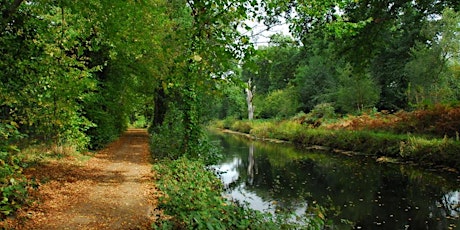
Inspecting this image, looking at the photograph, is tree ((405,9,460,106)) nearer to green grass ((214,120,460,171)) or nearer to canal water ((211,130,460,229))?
green grass ((214,120,460,171))

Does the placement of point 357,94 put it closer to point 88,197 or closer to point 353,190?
point 353,190

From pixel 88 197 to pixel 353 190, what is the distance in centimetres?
738

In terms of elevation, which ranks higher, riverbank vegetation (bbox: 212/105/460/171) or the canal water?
riverbank vegetation (bbox: 212/105/460/171)

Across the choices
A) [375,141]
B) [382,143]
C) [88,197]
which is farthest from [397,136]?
[88,197]

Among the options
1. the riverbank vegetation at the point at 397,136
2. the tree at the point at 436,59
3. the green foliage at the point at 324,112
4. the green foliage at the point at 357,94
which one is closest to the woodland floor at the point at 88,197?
the riverbank vegetation at the point at 397,136

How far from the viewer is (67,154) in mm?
10867

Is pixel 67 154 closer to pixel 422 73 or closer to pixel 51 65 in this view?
pixel 51 65

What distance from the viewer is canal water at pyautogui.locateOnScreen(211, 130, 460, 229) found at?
7590mm

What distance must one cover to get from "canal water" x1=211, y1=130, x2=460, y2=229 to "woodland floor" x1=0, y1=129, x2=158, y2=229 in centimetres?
197

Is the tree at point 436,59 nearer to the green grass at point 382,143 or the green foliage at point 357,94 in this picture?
the green foliage at point 357,94

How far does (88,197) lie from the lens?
6.53m

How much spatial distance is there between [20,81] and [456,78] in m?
32.6

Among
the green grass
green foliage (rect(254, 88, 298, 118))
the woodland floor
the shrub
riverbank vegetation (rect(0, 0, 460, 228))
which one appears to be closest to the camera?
riverbank vegetation (rect(0, 0, 460, 228))

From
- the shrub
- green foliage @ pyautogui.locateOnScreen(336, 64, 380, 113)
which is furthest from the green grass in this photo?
the shrub
